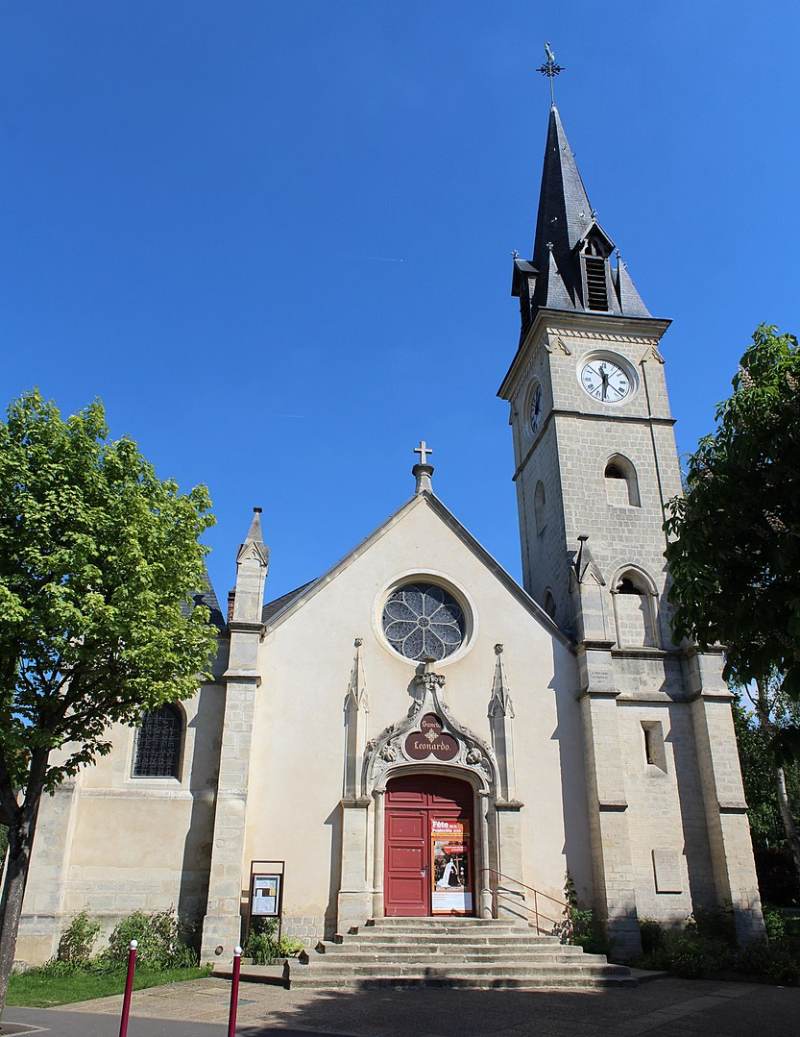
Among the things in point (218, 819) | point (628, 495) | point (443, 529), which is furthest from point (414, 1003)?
point (628, 495)

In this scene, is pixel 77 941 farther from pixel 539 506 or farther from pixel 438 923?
pixel 539 506

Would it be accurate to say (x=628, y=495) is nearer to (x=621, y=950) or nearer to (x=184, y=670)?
(x=621, y=950)

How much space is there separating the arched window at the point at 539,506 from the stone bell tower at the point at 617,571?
0.06 metres

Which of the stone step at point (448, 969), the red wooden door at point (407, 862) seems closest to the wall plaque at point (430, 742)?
the red wooden door at point (407, 862)

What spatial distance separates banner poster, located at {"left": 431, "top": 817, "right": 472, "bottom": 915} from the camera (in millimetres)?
16922

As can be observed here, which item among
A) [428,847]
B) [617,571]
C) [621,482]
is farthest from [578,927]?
[621,482]

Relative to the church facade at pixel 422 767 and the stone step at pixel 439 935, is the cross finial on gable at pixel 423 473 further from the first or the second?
the stone step at pixel 439 935

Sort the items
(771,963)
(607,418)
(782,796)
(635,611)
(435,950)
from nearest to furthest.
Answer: (435,950) < (771,963) < (635,611) < (782,796) < (607,418)

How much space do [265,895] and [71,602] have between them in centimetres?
772

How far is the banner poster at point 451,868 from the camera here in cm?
1692

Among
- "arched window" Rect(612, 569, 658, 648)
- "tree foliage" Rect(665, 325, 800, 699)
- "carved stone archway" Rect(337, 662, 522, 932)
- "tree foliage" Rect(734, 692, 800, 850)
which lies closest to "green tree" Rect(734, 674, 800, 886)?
"tree foliage" Rect(734, 692, 800, 850)

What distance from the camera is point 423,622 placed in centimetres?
1955

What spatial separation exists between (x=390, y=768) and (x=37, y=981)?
7511 mm

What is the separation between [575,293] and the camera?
85.5 feet
